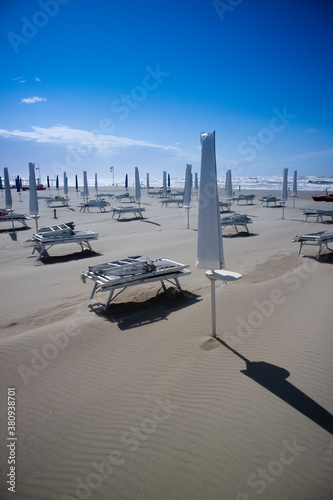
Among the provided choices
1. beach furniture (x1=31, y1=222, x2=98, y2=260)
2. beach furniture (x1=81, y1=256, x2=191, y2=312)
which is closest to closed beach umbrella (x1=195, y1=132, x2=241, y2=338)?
beach furniture (x1=81, y1=256, x2=191, y2=312)

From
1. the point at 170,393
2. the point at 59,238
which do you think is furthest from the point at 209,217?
the point at 59,238

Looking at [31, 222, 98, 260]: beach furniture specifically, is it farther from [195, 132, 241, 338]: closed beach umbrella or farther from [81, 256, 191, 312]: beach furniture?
[195, 132, 241, 338]: closed beach umbrella

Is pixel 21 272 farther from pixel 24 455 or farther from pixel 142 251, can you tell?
pixel 24 455

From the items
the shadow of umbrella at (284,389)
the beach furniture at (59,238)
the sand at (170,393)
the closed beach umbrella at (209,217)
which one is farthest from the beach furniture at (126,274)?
the beach furniture at (59,238)

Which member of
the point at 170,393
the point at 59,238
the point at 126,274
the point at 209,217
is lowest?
the point at 170,393

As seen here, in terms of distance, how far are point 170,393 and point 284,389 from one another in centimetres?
135

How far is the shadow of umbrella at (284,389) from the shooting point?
3.08 m

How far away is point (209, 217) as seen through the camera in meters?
4.29

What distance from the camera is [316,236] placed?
30.6 feet

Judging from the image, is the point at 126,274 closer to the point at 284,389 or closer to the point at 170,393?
the point at 170,393

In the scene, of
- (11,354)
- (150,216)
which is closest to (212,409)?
(11,354)

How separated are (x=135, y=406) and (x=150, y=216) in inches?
734

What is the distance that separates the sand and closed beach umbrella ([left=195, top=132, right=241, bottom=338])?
1257 mm

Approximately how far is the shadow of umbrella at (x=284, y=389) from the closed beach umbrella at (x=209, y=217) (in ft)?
4.04
